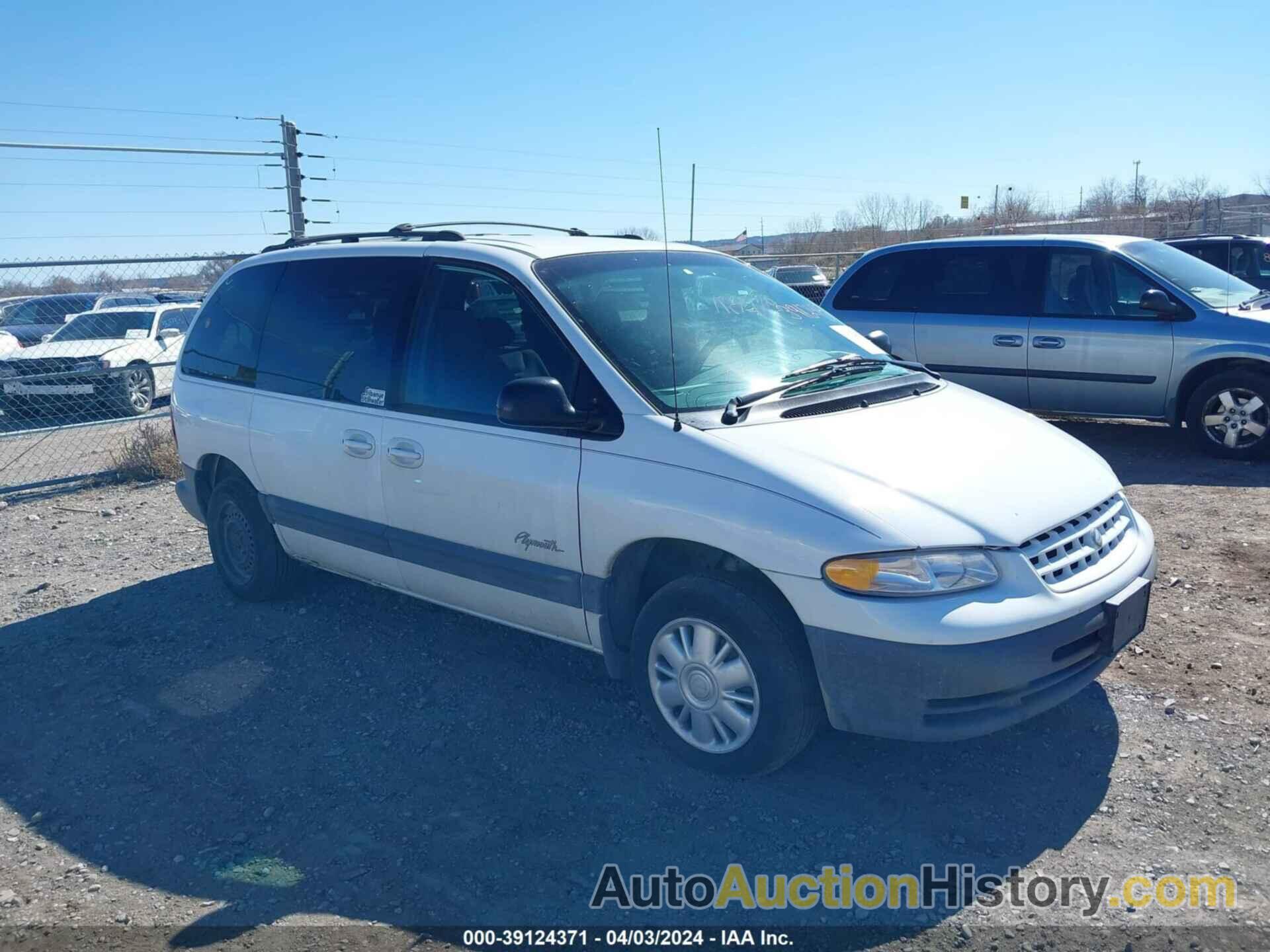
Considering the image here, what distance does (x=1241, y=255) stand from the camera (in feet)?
40.0

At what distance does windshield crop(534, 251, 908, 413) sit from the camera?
3955 mm

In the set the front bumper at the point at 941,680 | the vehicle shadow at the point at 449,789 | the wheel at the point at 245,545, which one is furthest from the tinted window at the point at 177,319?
the front bumper at the point at 941,680

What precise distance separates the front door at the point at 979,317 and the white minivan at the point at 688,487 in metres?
4.34

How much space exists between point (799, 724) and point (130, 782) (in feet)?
8.49

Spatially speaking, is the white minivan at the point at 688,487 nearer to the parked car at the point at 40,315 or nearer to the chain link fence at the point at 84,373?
the chain link fence at the point at 84,373

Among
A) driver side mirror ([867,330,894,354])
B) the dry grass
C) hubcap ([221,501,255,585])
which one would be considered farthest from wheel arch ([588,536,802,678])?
the dry grass

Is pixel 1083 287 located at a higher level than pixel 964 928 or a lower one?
higher

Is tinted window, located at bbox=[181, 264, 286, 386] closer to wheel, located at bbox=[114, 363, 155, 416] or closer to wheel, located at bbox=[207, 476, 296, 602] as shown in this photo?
wheel, located at bbox=[207, 476, 296, 602]

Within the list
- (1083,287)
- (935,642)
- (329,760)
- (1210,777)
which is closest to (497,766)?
(329,760)

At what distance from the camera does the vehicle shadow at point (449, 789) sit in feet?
10.5

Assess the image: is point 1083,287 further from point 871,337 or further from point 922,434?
point 922,434

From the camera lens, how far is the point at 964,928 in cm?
289

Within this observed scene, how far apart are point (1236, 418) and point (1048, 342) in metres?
1.52

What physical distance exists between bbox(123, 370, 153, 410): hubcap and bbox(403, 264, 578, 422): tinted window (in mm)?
9024
